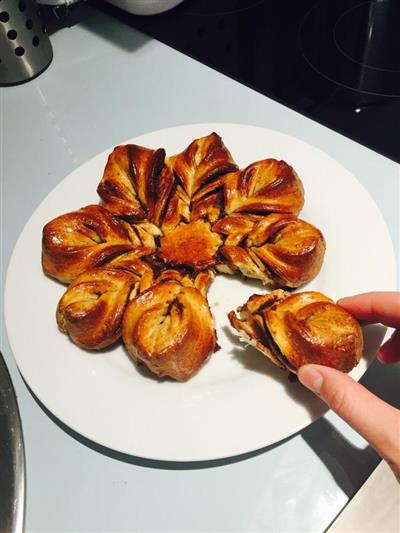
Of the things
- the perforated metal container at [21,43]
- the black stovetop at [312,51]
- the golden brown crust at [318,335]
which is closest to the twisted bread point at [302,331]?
the golden brown crust at [318,335]

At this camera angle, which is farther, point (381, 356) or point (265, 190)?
point (265, 190)

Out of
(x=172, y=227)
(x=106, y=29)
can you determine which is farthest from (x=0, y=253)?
(x=106, y=29)

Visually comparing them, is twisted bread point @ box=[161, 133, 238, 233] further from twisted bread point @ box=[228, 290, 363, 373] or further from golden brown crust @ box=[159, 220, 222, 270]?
twisted bread point @ box=[228, 290, 363, 373]

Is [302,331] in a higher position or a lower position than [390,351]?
higher

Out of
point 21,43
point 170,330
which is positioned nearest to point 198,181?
point 170,330

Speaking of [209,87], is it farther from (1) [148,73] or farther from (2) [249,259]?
(2) [249,259]

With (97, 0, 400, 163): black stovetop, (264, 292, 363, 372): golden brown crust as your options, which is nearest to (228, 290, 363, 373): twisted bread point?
(264, 292, 363, 372): golden brown crust

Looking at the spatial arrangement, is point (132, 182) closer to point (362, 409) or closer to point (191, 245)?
point (191, 245)
